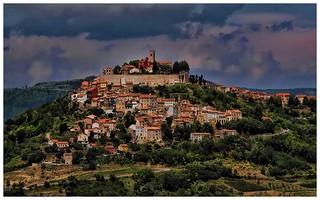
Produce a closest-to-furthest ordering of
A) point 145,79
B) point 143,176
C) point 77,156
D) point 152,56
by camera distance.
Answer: point 143,176 → point 77,156 → point 145,79 → point 152,56

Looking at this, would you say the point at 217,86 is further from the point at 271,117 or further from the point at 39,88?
the point at 39,88

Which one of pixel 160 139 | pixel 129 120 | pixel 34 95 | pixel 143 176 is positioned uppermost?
pixel 34 95

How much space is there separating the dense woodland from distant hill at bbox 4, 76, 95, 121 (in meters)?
1.43

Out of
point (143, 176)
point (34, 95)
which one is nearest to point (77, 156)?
point (143, 176)

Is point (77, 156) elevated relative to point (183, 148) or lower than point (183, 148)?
lower

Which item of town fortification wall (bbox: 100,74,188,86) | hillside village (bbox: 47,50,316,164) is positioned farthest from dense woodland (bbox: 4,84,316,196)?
town fortification wall (bbox: 100,74,188,86)

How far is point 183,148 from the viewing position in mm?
22938

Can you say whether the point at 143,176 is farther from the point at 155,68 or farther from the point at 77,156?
the point at 155,68

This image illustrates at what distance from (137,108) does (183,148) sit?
3.24m

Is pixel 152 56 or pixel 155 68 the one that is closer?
pixel 152 56

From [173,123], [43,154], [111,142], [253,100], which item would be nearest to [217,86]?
[253,100]

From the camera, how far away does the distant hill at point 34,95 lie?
2791cm

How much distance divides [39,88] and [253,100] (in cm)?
789

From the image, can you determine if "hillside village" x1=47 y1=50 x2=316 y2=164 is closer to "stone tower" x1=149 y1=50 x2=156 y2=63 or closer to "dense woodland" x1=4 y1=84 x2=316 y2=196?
"stone tower" x1=149 y1=50 x2=156 y2=63
